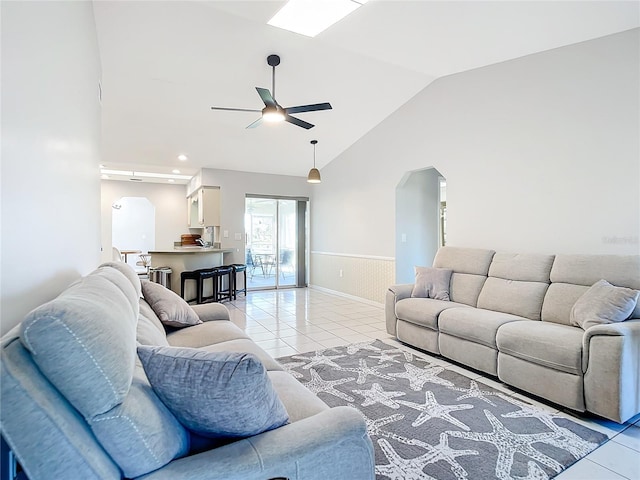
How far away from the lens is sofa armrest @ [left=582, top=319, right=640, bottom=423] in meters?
2.17

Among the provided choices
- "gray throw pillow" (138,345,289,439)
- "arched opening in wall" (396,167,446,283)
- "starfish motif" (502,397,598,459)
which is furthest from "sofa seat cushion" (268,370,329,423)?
"arched opening in wall" (396,167,446,283)

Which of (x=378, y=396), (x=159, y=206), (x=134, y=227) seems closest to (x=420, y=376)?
(x=378, y=396)

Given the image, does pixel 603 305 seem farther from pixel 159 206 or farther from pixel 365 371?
pixel 159 206

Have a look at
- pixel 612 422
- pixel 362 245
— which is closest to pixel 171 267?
pixel 362 245

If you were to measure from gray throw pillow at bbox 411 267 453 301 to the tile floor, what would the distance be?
665mm

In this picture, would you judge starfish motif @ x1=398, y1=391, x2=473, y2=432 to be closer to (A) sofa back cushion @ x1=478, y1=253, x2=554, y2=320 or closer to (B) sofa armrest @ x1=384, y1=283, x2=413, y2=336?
(A) sofa back cushion @ x1=478, y1=253, x2=554, y2=320

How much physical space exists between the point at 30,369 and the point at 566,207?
4.16 meters

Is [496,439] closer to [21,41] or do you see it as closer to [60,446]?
[60,446]

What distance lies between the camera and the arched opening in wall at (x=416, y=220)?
221 inches

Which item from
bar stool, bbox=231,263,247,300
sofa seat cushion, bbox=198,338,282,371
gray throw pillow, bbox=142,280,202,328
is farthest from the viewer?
bar stool, bbox=231,263,247,300

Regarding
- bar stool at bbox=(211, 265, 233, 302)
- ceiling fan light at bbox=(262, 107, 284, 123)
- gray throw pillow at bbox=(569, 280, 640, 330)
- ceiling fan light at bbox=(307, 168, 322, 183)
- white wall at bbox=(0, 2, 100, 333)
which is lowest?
bar stool at bbox=(211, 265, 233, 302)

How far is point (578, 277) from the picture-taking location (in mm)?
2961

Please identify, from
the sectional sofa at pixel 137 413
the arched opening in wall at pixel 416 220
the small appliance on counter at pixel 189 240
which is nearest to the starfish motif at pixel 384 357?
the arched opening in wall at pixel 416 220

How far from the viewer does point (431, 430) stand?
2186 millimetres
